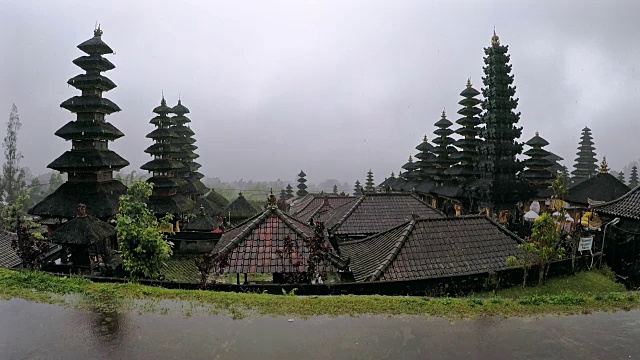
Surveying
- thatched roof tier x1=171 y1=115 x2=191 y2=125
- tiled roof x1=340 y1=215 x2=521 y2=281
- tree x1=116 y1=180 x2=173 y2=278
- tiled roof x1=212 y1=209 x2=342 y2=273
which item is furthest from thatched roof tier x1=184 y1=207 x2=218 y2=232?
thatched roof tier x1=171 y1=115 x2=191 y2=125

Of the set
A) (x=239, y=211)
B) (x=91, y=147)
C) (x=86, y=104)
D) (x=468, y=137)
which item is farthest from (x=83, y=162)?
(x=468, y=137)

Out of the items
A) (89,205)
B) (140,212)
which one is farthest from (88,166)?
(140,212)

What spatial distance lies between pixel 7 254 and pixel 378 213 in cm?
1477

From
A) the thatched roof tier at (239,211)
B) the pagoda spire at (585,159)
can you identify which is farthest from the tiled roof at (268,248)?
the pagoda spire at (585,159)

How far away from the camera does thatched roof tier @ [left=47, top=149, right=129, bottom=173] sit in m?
22.8

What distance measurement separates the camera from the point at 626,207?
15148 millimetres

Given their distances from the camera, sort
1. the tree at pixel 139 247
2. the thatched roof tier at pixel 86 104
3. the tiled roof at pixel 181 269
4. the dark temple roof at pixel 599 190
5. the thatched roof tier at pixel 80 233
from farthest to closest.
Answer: the dark temple roof at pixel 599 190 → the thatched roof tier at pixel 86 104 → the tiled roof at pixel 181 269 → the thatched roof tier at pixel 80 233 → the tree at pixel 139 247

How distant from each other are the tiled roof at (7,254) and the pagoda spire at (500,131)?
2615cm

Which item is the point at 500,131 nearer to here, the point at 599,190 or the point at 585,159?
the point at 599,190

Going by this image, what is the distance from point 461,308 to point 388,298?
1.64 metres

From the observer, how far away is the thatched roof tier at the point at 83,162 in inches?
899

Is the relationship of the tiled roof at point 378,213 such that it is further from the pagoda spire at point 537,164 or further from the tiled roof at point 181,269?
the pagoda spire at point 537,164

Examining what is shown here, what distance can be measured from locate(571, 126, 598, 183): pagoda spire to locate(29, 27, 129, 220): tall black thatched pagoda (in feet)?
172

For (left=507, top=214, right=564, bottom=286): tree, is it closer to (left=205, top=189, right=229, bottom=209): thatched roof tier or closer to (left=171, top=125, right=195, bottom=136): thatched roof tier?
(left=205, top=189, right=229, bottom=209): thatched roof tier
